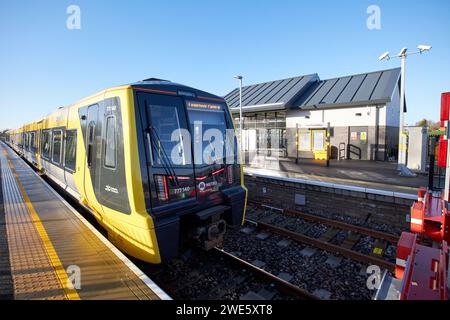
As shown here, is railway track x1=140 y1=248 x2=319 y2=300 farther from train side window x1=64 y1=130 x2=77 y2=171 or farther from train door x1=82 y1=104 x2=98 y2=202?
train side window x1=64 y1=130 x2=77 y2=171

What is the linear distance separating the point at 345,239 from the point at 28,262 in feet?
20.1

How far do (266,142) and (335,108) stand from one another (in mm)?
6165

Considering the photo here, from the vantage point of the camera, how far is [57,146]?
25.7ft

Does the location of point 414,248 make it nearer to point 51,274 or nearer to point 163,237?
point 163,237

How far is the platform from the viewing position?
2902mm

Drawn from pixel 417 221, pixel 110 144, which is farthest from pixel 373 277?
pixel 110 144

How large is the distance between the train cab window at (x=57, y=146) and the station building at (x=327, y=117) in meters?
12.2

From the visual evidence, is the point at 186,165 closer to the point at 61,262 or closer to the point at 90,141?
the point at 90,141

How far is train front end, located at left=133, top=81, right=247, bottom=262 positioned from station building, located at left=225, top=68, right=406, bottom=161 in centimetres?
1123

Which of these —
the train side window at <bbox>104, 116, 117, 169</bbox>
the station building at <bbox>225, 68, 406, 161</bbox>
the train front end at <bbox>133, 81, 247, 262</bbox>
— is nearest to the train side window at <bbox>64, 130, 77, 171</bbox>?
the train side window at <bbox>104, 116, 117, 169</bbox>

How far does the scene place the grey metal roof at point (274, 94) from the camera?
63.3 feet

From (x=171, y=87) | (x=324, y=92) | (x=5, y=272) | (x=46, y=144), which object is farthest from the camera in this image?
(x=324, y=92)

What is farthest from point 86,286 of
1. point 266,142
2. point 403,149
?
point 266,142

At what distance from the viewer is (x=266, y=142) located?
21.6 m
